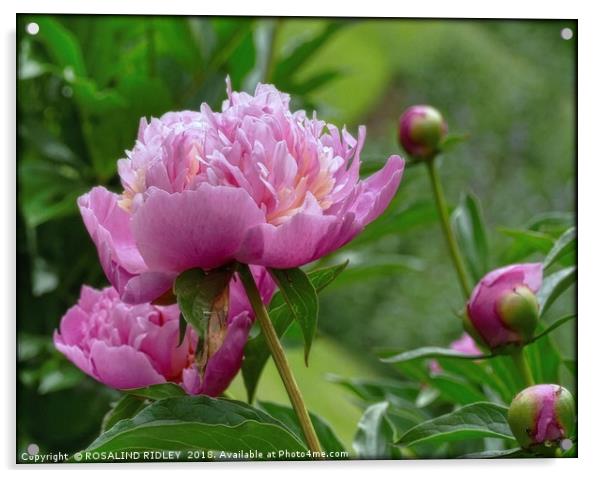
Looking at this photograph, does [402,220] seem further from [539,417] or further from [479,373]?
[539,417]

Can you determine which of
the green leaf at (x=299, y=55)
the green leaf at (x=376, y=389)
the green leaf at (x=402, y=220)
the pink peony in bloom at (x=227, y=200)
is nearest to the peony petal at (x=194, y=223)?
the pink peony in bloom at (x=227, y=200)

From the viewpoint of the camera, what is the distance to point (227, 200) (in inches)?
17.6

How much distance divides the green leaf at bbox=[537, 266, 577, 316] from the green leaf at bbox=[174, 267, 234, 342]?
226 mm

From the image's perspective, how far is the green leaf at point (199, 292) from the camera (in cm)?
46

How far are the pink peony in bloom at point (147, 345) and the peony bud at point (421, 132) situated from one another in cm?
24

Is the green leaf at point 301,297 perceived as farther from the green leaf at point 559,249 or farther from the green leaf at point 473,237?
the green leaf at point 473,237

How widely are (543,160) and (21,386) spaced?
78cm

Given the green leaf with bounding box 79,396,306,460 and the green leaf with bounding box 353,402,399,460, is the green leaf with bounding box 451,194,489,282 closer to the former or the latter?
the green leaf with bounding box 353,402,399,460

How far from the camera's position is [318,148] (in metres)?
0.48

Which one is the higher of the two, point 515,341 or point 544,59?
point 544,59

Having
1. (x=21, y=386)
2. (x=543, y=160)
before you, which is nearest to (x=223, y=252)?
(x=21, y=386)

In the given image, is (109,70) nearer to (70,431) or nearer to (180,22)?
(180,22)
